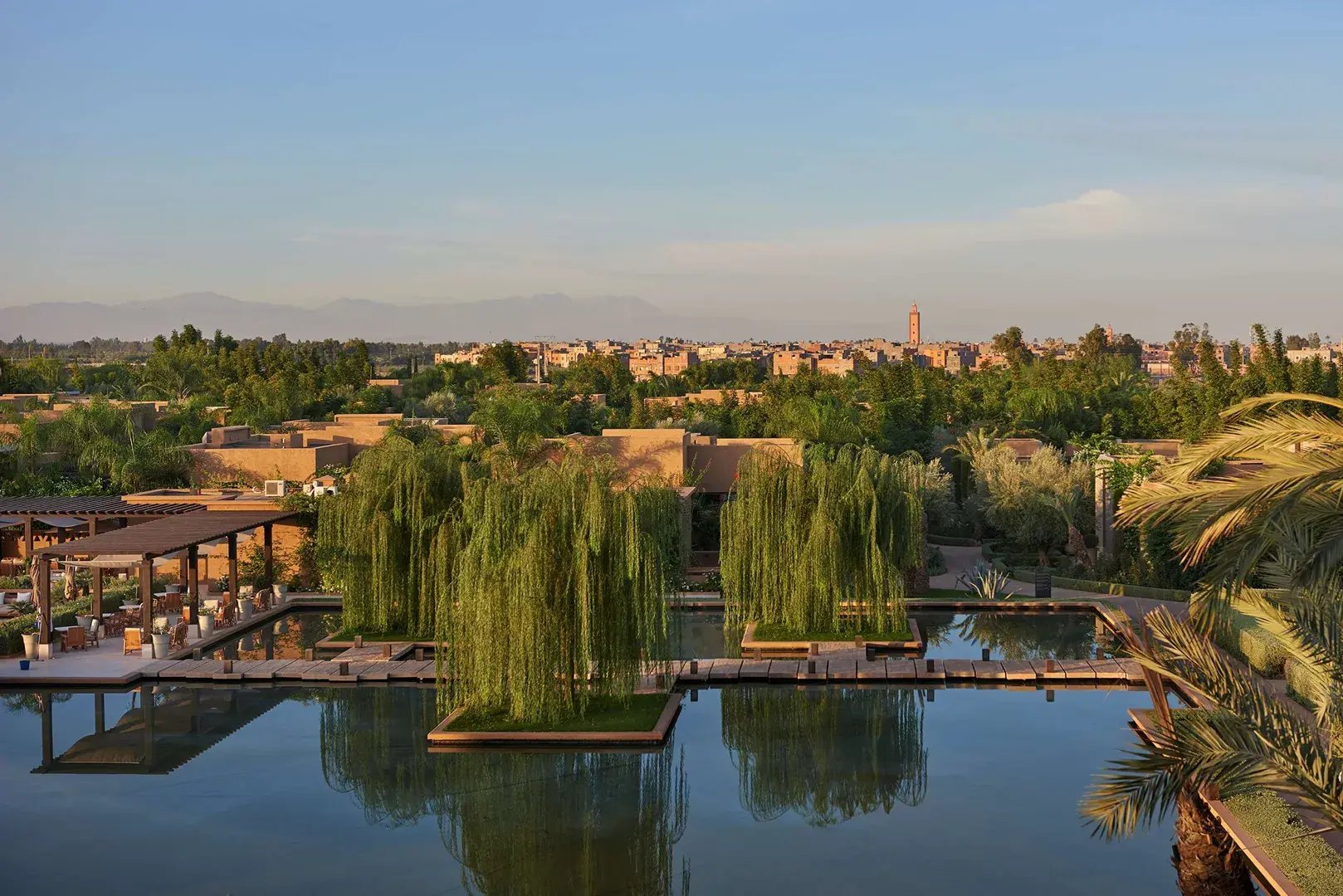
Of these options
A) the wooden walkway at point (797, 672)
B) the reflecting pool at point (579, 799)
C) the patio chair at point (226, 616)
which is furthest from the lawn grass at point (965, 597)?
the patio chair at point (226, 616)

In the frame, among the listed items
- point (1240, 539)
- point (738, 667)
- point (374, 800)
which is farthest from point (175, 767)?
point (1240, 539)

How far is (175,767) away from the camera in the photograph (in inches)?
682

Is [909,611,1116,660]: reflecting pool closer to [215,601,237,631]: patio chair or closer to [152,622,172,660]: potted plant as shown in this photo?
[152,622,172,660]: potted plant

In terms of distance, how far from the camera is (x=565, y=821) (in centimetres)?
1502

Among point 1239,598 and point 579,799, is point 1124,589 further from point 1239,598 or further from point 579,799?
point 1239,598

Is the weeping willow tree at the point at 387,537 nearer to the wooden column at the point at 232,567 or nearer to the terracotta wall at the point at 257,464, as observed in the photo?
the wooden column at the point at 232,567

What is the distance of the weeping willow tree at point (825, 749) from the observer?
15.9 m

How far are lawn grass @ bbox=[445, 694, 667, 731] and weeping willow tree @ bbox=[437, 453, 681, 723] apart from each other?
0.13 m

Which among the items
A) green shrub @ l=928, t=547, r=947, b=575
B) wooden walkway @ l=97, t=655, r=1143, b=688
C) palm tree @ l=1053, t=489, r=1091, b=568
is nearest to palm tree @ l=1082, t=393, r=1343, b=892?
wooden walkway @ l=97, t=655, r=1143, b=688

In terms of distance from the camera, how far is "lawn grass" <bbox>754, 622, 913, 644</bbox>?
922 inches

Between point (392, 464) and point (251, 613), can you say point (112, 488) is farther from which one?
point (392, 464)

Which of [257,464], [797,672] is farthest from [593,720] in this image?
[257,464]

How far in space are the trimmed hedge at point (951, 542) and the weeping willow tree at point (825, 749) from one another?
1699cm

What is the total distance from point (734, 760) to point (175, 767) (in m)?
7.14
